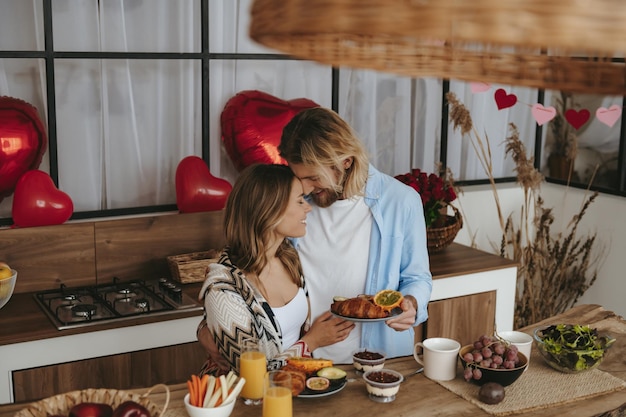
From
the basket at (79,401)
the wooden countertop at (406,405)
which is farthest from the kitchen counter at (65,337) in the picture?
the basket at (79,401)

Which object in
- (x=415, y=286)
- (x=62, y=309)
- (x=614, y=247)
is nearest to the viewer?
(x=415, y=286)

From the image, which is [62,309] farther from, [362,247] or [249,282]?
[362,247]

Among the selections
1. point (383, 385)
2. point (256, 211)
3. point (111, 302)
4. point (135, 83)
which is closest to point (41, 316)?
point (111, 302)

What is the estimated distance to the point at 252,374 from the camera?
6.72 ft

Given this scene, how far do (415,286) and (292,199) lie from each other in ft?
1.85

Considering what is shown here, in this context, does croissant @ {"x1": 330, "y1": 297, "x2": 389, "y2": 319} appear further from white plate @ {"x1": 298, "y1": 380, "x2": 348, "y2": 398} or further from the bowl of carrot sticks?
the bowl of carrot sticks

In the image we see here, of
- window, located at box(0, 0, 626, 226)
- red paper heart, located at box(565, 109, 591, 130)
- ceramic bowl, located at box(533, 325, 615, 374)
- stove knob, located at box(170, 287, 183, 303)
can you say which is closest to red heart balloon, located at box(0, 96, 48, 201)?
window, located at box(0, 0, 626, 226)

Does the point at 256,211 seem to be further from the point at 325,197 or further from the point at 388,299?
the point at 388,299

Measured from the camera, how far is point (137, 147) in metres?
3.75

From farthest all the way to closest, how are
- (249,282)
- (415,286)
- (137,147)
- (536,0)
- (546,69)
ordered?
(137,147) < (415,286) < (249,282) < (546,69) < (536,0)

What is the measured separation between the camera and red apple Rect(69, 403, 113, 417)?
174 cm

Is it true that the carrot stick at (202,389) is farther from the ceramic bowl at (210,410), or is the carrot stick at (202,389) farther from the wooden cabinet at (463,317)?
the wooden cabinet at (463,317)

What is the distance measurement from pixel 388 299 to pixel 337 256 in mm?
299

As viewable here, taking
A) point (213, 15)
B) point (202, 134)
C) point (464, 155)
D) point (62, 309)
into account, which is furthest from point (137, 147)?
point (464, 155)
